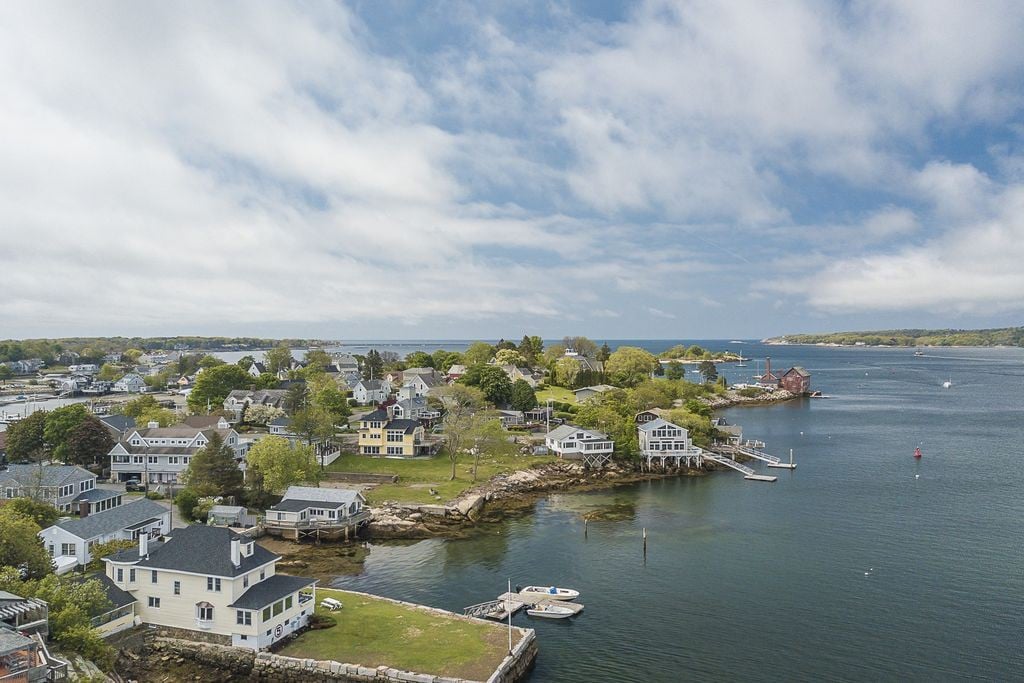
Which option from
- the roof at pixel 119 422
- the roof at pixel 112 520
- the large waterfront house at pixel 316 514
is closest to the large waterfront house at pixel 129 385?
the roof at pixel 119 422

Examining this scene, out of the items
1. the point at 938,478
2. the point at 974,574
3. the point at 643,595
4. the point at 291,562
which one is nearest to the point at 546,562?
the point at 643,595

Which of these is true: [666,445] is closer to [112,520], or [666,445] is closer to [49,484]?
[112,520]

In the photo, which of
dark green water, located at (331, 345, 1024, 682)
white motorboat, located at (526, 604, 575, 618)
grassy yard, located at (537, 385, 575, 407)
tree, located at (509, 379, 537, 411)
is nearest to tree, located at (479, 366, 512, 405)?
tree, located at (509, 379, 537, 411)

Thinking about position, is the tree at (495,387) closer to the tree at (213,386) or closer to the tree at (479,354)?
the tree at (213,386)

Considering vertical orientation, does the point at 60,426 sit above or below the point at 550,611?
above

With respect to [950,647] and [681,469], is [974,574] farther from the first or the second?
[681,469]

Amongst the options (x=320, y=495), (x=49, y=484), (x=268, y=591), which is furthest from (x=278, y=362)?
(x=268, y=591)
